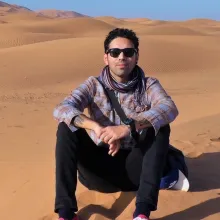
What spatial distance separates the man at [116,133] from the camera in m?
3.18

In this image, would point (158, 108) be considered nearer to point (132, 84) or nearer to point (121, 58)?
point (132, 84)

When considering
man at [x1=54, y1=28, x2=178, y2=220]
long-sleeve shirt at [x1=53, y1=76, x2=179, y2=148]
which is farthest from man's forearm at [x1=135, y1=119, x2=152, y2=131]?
long-sleeve shirt at [x1=53, y1=76, x2=179, y2=148]

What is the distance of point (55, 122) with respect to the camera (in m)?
7.88

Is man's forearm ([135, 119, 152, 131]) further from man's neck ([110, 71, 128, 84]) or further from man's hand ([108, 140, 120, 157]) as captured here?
man's neck ([110, 71, 128, 84])

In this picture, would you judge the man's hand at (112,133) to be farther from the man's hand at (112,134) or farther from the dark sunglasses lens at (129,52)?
the dark sunglasses lens at (129,52)

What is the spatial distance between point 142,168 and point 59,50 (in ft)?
48.8

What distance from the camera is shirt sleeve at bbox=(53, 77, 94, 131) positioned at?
332 cm

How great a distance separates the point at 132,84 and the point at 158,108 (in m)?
0.30

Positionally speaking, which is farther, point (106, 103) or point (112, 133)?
point (106, 103)

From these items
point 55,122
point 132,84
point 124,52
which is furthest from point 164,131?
point 55,122

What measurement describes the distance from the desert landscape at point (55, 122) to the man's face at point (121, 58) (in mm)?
955

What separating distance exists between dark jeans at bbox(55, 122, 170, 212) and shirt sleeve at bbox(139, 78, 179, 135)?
7 centimetres

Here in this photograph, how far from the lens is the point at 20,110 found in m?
8.88

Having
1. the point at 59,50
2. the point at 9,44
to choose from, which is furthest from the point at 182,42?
the point at 9,44
